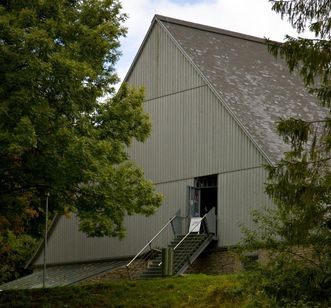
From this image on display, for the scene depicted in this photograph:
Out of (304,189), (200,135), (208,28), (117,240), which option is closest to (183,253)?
(200,135)

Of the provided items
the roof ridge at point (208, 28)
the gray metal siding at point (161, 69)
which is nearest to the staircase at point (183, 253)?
the gray metal siding at point (161, 69)

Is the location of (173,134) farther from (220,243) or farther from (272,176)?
(272,176)

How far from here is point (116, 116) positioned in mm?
30453

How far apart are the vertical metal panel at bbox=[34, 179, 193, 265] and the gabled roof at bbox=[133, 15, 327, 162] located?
380 cm

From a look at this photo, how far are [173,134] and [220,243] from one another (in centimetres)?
531

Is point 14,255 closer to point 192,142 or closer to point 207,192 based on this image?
point 207,192

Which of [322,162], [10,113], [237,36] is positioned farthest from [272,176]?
[237,36]

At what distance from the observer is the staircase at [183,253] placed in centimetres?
3472

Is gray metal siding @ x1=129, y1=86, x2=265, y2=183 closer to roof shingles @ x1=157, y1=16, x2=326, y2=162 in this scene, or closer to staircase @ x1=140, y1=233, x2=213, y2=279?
roof shingles @ x1=157, y1=16, x2=326, y2=162

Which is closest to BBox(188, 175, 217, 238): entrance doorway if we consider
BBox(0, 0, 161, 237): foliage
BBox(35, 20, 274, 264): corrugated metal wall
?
BBox(35, 20, 274, 264): corrugated metal wall

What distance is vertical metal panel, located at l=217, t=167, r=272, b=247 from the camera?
3462 centimetres

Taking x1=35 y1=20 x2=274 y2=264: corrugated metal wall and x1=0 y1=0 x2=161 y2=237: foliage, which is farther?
x1=35 y1=20 x2=274 y2=264: corrugated metal wall

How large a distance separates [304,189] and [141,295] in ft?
38.0

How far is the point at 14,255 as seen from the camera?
51.7 metres
